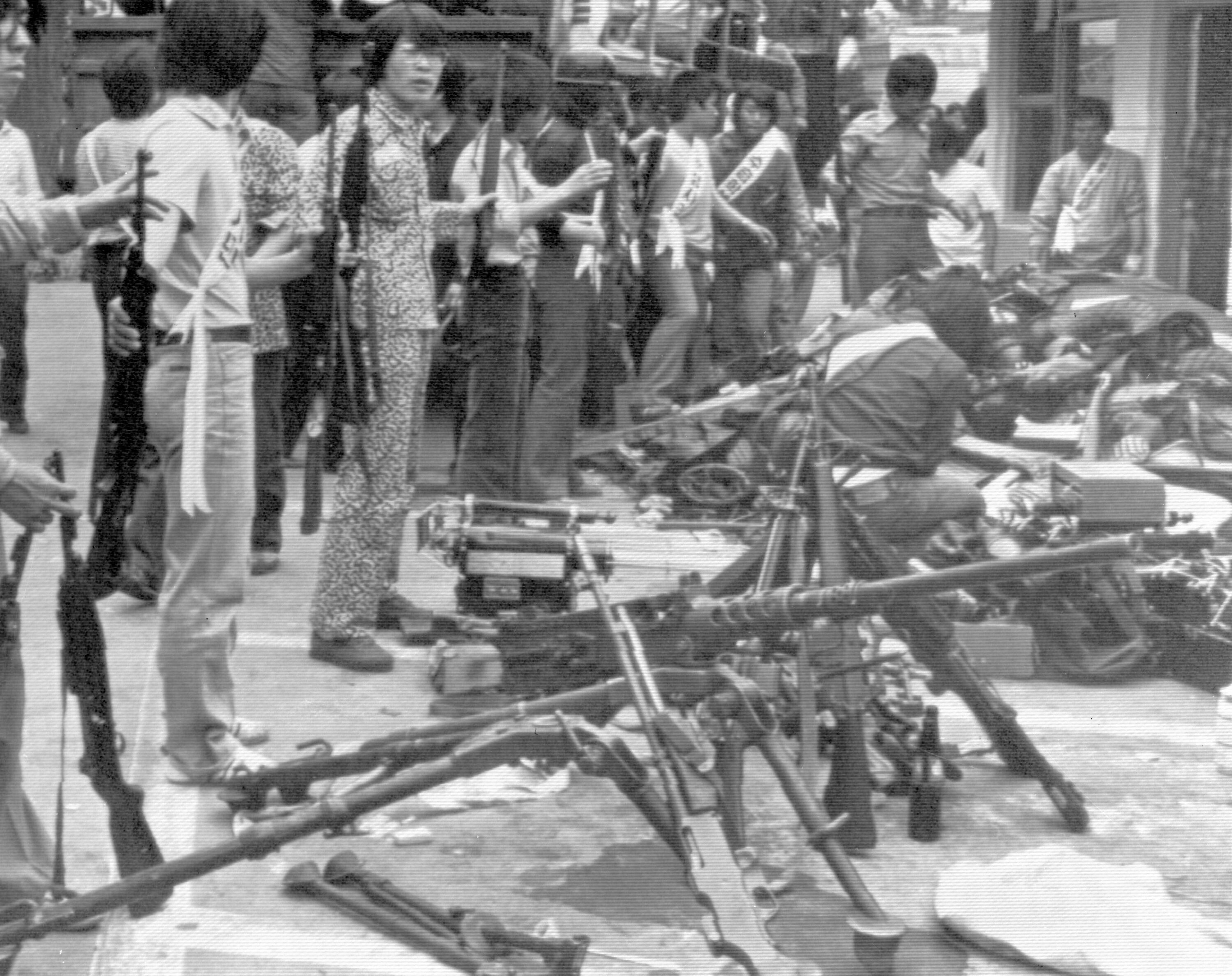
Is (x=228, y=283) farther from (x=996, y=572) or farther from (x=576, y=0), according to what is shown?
(x=576, y=0)

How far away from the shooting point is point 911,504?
20.9 ft

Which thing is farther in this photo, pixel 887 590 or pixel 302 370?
pixel 302 370

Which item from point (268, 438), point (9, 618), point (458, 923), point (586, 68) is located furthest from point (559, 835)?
point (586, 68)

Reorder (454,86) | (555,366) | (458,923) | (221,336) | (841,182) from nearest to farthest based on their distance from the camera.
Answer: (458,923)
(221,336)
(454,86)
(555,366)
(841,182)

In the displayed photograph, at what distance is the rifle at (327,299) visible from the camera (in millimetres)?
5637

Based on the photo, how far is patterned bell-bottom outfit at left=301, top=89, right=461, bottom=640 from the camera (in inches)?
230

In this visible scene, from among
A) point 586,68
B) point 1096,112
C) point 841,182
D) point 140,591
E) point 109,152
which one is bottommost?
point 140,591

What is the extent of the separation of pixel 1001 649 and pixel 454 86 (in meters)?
3.41

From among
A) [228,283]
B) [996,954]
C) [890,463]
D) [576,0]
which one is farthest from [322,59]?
[996,954]

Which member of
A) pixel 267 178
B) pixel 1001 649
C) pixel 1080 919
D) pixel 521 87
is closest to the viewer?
pixel 1080 919

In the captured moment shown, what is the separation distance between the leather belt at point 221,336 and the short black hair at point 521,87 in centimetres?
291

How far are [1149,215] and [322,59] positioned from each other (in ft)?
20.3

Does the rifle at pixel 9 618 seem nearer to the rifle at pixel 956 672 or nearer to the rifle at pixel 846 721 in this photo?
the rifle at pixel 846 721

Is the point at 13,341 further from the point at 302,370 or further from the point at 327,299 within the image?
the point at 327,299
